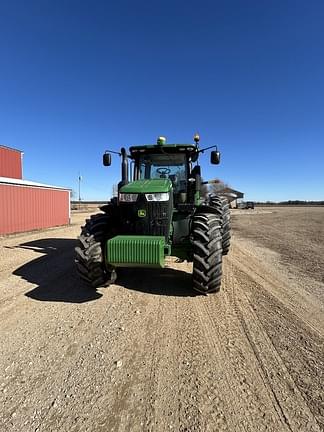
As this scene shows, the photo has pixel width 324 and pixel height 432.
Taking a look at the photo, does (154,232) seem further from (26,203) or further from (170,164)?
(26,203)

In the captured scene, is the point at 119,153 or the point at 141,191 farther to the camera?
the point at 119,153

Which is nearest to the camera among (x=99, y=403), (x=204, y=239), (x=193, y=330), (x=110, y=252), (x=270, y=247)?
(x=99, y=403)

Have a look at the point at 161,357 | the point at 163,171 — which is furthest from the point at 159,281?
the point at 161,357

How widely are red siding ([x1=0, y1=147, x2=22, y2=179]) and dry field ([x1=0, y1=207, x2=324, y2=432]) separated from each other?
21050mm

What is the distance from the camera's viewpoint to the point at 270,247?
1095 centimetres

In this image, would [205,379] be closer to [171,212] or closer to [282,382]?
[282,382]

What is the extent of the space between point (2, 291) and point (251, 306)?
4.44 meters

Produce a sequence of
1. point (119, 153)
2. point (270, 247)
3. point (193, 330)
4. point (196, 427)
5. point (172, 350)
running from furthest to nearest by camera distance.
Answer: point (270, 247) < point (119, 153) < point (193, 330) < point (172, 350) < point (196, 427)

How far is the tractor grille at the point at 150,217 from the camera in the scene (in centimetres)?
506

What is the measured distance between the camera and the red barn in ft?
49.8

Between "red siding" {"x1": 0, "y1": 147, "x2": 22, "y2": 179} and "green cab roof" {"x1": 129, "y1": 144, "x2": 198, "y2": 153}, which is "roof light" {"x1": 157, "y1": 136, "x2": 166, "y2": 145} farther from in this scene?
"red siding" {"x1": 0, "y1": 147, "x2": 22, "y2": 179}

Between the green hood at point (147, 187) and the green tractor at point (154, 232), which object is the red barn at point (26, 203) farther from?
the green hood at point (147, 187)

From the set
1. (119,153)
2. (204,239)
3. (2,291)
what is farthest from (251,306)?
(2,291)

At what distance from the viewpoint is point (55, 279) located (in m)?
6.15
